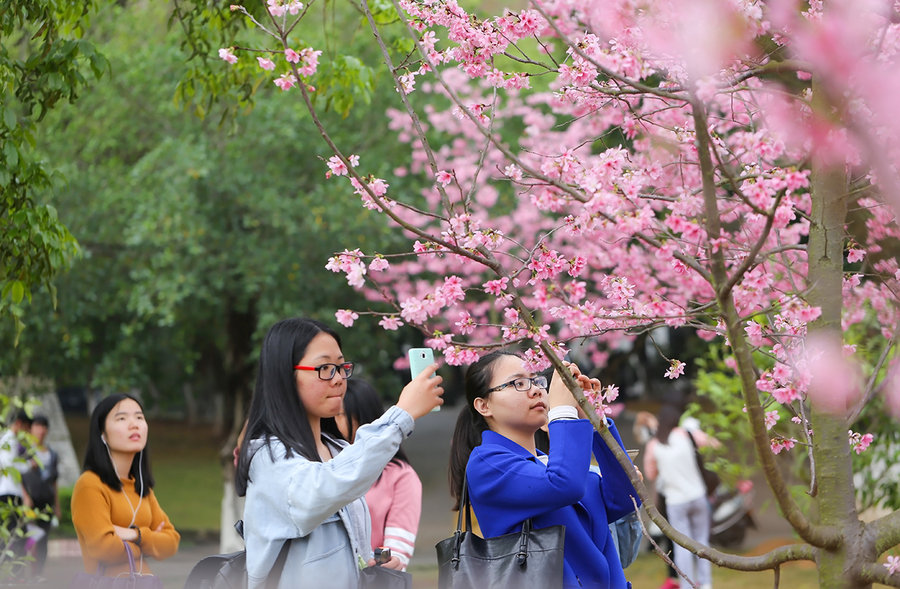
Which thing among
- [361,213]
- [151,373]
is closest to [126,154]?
[361,213]

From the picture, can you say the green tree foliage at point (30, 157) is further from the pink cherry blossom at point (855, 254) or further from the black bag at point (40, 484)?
the black bag at point (40, 484)

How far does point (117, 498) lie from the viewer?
4758mm

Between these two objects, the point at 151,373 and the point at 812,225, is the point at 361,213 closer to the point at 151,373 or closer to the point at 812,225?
the point at 151,373

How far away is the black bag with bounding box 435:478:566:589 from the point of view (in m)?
3.24

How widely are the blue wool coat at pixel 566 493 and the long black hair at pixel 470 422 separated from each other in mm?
176

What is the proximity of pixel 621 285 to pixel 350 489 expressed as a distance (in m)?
0.98

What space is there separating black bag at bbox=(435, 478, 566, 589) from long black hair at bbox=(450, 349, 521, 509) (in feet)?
0.86

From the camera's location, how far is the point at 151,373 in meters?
20.0

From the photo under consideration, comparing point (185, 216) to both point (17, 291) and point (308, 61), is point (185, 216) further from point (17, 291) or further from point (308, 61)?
point (308, 61)

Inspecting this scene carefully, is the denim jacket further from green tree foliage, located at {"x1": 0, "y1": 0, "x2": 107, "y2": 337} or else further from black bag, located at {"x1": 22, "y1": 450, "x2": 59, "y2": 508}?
black bag, located at {"x1": 22, "y1": 450, "x2": 59, "y2": 508}

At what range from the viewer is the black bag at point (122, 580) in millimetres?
4508

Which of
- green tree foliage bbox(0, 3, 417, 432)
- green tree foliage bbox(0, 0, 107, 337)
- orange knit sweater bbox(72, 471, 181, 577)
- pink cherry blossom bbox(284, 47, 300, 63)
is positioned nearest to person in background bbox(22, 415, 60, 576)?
green tree foliage bbox(0, 3, 417, 432)

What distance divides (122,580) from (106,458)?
56 centimetres

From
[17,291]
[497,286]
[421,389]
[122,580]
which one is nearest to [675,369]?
[497,286]
